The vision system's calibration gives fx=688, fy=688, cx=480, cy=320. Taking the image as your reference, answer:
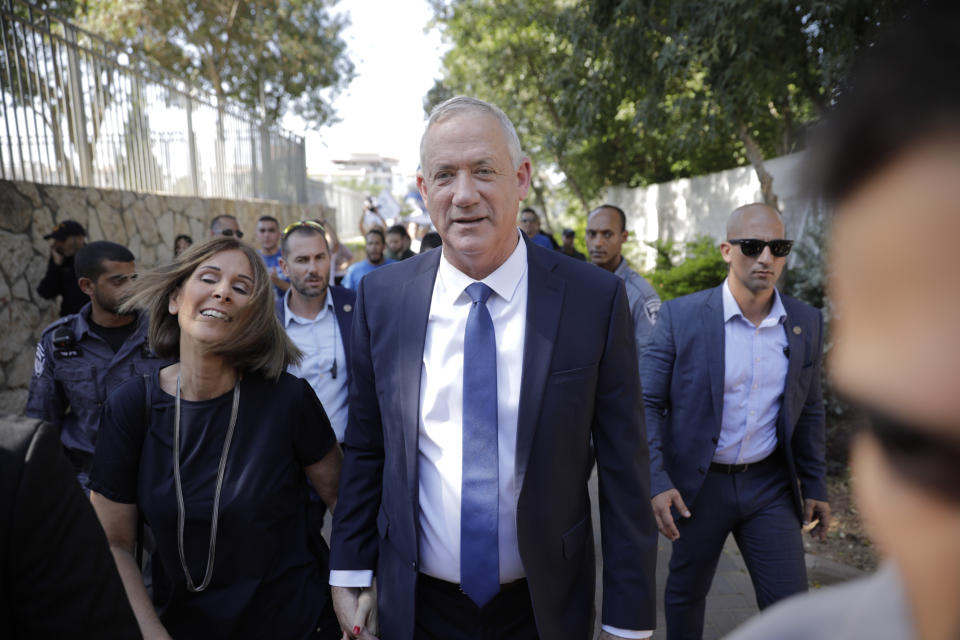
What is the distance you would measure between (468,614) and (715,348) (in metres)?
1.83

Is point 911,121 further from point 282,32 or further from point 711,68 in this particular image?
point 282,32

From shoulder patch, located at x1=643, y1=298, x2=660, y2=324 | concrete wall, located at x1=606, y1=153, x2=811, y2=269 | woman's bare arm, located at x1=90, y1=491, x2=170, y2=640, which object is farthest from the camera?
Result: concrete wall, located at x1=606, y1=153, x2=811, y2=269

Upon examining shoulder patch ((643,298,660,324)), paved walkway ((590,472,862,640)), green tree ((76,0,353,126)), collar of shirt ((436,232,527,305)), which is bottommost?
paved walkway ((590,472,862,640))

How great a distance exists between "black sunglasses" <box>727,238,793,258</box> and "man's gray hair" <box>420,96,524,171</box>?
62.6 inches

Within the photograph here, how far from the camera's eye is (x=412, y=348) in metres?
2.31

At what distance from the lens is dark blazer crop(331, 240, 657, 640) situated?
2156 millimetres

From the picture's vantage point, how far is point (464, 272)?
7.82 feet

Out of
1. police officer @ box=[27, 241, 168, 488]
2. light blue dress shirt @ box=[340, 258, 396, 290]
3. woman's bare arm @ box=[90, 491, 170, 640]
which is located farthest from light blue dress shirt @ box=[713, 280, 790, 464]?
light blue dress shirt @ box=[340, 258, 396, 290]

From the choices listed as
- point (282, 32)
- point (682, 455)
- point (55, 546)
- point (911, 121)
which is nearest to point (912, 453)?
point (911, 121)

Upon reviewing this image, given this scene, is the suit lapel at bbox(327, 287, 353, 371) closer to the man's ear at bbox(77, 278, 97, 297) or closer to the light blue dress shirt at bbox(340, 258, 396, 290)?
the man's ear at bbox(77, 278, 97, 297)

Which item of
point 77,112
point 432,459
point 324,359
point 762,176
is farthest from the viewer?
point 762,176

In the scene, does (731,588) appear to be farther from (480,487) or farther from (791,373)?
(480,487)

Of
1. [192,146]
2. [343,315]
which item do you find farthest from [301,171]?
[343,315]

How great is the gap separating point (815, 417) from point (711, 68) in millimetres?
6392
